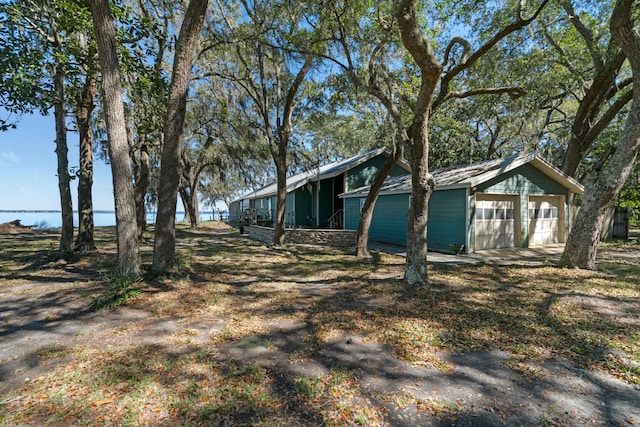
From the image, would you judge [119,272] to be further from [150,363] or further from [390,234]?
[390,234]

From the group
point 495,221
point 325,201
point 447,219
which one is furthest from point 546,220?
point 325,201

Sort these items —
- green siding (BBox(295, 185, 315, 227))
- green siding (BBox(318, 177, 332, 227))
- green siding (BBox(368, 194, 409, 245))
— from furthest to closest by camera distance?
green siding (BBox(295, 185, 315, 227)) < green siding (BBox(318, 177, 332, 227)) < green siding (BBox(368, 194, 409, 245))

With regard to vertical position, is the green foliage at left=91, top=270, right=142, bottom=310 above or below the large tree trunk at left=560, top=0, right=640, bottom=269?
below

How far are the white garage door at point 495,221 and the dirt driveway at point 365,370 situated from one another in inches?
261

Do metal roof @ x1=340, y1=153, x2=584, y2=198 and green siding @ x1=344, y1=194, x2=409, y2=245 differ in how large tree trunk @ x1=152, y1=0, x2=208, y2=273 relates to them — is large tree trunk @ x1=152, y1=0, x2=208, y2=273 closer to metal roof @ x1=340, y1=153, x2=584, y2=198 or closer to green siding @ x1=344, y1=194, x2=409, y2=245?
metal roof @ x1=340, y1=153, x2=584, y2=198

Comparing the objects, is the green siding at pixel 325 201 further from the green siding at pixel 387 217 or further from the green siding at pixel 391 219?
the green siding at pixel 391 219

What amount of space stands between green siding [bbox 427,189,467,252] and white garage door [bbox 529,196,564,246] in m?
3.93

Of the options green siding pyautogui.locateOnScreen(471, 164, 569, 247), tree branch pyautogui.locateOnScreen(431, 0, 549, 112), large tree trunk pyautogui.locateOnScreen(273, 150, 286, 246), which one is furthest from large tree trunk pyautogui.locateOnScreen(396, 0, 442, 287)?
large tree trunk pyautogui.locateOnScreen(273, 150, 286, 246)

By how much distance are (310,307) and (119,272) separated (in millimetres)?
4034

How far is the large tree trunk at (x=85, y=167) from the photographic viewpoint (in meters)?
9.82

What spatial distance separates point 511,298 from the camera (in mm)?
5746

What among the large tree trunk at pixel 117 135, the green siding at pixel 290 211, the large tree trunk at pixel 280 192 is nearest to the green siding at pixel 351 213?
the green siding at pixel 290 211

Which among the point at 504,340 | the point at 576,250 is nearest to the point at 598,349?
the point at 504,340

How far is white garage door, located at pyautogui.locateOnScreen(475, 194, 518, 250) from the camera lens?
37.4 ft
